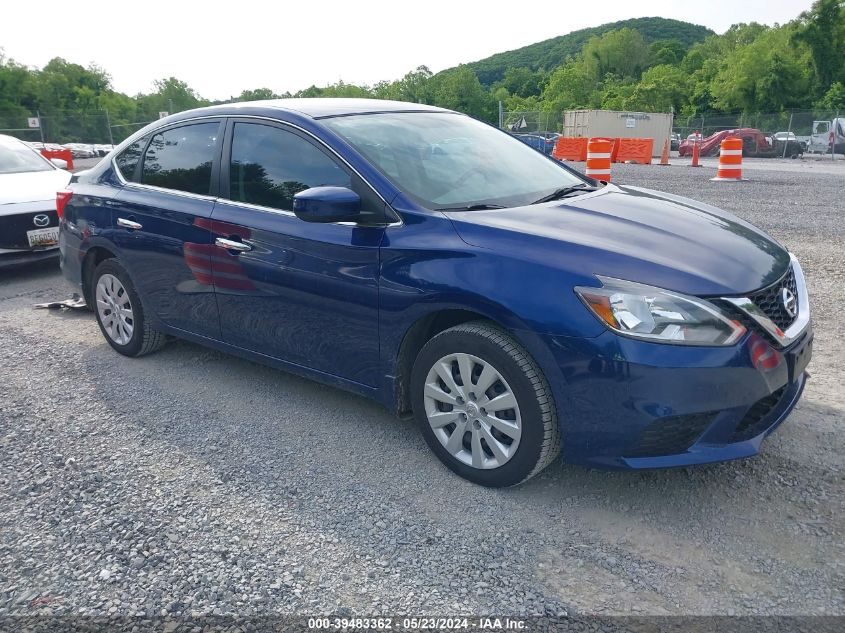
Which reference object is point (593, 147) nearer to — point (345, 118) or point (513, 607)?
point (345, 118)

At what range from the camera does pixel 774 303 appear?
2979 mm

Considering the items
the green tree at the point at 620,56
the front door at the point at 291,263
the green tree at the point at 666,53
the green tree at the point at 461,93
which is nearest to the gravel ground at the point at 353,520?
the front door at the point at 291,263

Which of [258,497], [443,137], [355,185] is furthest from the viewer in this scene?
[443,137]

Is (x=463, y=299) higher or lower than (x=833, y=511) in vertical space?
higher

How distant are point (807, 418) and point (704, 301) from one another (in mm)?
1513

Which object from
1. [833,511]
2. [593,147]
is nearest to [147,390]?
[833,511]

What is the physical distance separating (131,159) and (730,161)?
1494 cm

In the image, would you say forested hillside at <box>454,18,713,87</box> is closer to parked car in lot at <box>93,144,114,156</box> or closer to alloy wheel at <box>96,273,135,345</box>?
parked car in lot at <box>93,144,114,156</box>

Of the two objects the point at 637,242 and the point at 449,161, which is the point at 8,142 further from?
the point at 637,242

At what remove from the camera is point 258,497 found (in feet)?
10.6

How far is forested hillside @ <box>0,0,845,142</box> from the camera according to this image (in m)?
59.3

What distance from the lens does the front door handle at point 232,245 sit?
393 cm

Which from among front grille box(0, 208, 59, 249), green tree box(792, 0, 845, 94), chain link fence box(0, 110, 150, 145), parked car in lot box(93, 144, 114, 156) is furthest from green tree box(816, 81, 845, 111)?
front grille box(0, 208, 59, 249)

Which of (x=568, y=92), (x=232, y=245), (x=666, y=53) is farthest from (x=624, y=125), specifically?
(x=666, y=53)
